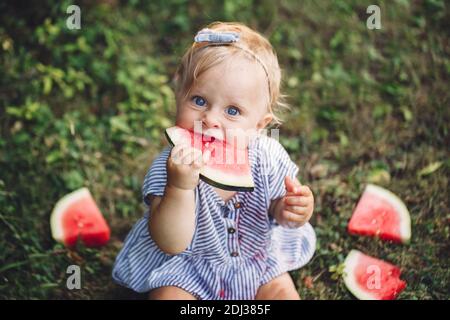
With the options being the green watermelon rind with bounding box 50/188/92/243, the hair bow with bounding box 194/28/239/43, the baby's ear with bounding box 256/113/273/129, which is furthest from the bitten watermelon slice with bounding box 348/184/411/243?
the green watermelon rind with bounding box 50/188/92/243

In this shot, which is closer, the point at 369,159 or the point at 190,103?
the point at 190,103

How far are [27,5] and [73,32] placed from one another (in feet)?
1.43

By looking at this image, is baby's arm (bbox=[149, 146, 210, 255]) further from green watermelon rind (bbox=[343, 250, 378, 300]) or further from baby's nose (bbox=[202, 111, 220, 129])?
green watermelon rind (bbox=[343, 250, 378, 300])

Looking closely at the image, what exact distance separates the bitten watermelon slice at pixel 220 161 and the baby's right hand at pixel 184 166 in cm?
6

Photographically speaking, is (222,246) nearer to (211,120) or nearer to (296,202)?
(296,202)

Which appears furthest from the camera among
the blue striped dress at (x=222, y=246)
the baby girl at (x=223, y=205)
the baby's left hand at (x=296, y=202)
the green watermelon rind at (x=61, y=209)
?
the green watermelon rind at (x=61, y=209)

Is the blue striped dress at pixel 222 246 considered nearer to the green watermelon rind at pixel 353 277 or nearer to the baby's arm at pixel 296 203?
the baby's arm at pixel 296 203

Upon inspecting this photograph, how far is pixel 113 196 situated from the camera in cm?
355

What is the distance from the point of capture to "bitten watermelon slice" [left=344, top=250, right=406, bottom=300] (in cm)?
294

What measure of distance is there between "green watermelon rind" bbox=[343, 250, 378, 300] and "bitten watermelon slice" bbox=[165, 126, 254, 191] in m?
0.93

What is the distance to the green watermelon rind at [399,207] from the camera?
3.18m

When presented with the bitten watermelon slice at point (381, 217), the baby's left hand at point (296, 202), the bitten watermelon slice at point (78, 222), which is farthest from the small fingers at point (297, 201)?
the bitten watermelon slice at point (78, 222)
